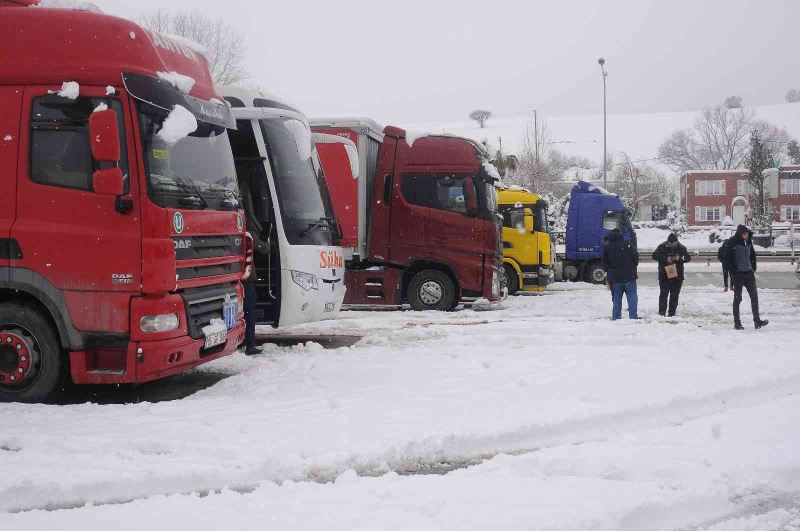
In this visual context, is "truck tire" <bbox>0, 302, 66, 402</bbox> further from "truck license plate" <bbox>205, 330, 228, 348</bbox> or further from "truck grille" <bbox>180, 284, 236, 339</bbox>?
"truck license plate" <bbox>205, 330, 228, 348</bbox>

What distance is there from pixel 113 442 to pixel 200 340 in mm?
1715

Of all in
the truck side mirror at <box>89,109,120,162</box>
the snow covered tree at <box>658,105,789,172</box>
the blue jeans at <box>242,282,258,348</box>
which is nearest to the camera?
the truck side mirror at <box>89,109,120,162</box>

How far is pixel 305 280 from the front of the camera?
387 inches

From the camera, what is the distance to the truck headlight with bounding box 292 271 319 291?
971 cm

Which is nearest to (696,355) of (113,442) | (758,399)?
(758,399)

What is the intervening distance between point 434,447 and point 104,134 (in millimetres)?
3775

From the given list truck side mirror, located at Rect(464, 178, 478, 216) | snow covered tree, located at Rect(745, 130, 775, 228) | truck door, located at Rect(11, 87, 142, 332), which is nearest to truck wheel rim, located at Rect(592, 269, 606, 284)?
truck side mirror, located at Rect(464, 178, 478, 216)

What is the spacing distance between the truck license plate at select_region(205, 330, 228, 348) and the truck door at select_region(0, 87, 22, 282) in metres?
1.85

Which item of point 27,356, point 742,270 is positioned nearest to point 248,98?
point 27,356

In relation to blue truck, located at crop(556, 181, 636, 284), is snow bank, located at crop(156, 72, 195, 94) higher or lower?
higher

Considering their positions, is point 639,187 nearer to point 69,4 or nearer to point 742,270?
point 742,270

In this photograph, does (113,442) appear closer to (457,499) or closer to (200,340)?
(200,340)

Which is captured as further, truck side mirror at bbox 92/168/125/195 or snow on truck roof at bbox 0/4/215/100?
snow on truck roof at bbox 0/4/215/100

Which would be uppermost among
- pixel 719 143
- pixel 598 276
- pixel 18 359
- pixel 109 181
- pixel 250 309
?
pixel 719 143
